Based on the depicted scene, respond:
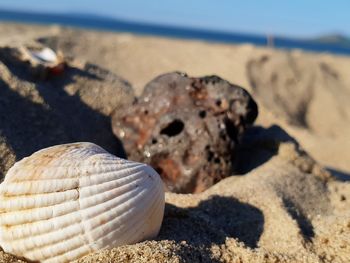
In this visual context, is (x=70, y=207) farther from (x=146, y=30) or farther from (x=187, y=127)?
(x=146, y=30)

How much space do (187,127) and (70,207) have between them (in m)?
1.51

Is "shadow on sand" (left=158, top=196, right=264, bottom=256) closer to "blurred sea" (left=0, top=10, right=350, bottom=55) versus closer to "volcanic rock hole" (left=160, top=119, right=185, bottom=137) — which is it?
"volcanic rock hole" (left=160, top=119, right=185, bottom=137)

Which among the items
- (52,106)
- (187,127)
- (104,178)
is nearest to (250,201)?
(187,127)

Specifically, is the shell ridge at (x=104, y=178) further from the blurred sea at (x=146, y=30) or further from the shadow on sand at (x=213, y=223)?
the blurred sea at (x=146, y=30)

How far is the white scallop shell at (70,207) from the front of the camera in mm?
2055

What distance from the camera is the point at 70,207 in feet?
6.77

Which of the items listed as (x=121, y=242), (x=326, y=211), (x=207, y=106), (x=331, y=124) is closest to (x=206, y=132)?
(x=207, y=106)

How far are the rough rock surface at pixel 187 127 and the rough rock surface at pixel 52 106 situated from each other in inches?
9.3

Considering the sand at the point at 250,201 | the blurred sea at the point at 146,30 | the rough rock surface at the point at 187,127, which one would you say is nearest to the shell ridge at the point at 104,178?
the sand at the point at 250,201

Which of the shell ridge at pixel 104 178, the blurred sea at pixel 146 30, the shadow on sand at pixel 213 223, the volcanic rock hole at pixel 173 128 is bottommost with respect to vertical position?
the blurred sea at pixel 146 30

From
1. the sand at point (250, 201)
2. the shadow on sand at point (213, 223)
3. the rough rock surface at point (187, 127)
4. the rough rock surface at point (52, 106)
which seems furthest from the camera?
the rough rock surface at point (187, 127)

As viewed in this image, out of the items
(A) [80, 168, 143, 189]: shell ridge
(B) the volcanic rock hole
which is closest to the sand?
(A) [80, 168, 143, 189]: shell ridge

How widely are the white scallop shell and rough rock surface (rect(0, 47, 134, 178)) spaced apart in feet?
2.34

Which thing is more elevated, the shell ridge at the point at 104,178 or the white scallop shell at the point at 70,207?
the shell ridge at the point at 104,178
